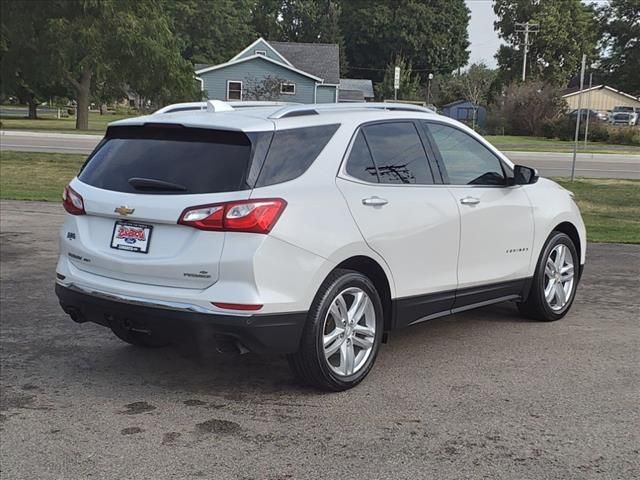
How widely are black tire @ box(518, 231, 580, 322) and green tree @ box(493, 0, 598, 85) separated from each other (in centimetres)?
7295

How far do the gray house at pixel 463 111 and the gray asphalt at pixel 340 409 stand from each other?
56.1 metres

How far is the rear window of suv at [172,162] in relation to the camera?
443 centimetres

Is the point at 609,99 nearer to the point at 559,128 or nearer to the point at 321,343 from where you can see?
the point at 559,128

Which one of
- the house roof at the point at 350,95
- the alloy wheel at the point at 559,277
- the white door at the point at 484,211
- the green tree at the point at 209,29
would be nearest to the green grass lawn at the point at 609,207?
the alloy wheel at the point at 559,277

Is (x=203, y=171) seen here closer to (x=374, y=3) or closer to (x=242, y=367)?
(x=242, y=367)

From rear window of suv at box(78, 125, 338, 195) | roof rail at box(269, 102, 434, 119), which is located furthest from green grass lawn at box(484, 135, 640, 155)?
rear window of suv at box(78, 125, 338, 195)

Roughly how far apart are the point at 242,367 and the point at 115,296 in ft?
3.83

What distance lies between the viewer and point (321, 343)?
15.1 feet

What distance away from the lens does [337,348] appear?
15.6 feet

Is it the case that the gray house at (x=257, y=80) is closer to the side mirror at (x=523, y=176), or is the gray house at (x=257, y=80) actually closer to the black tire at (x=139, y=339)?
the side mirror at (x=523, y=176)

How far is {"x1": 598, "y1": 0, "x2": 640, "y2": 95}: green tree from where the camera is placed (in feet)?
216

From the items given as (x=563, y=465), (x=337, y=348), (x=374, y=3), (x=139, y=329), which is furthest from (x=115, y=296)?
(x=374, y=3)

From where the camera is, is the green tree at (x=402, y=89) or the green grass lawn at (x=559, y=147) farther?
the green tree at (x=402, y=89)

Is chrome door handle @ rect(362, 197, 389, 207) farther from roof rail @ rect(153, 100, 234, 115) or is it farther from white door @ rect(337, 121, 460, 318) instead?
roof rail @ rect(153, 100, 234, 115)
